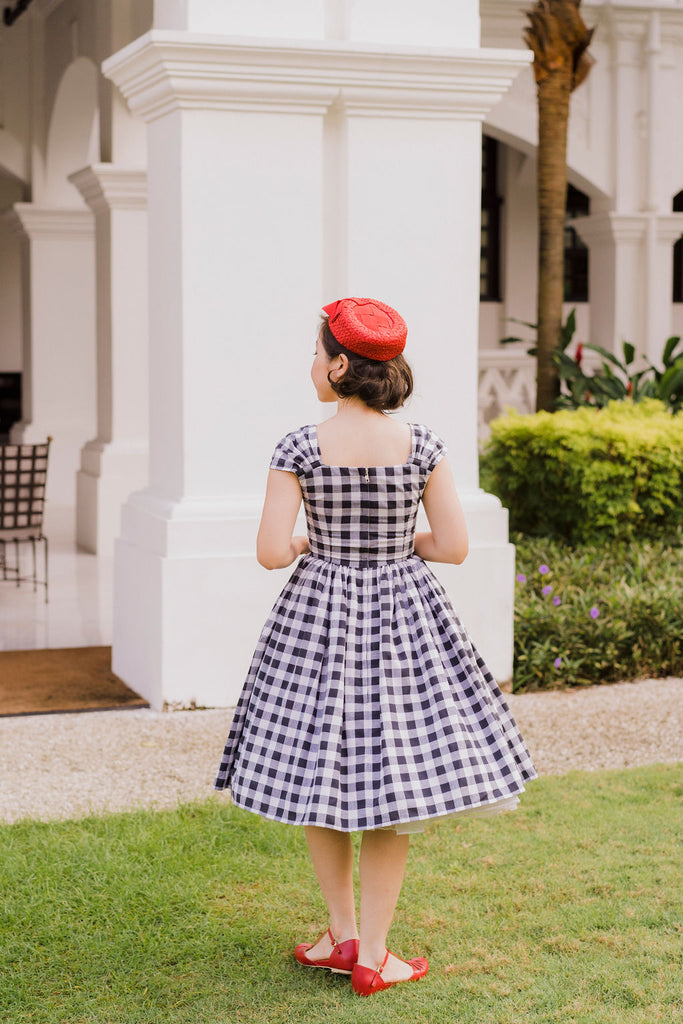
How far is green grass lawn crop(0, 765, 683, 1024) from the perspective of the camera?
9.34 ft

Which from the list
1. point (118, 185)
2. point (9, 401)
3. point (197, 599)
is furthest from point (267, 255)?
point (9, 401)

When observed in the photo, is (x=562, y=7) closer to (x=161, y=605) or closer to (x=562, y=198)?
(x=562, y=198)

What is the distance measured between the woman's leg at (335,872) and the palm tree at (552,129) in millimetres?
6398

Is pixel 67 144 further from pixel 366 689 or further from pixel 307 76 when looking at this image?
pixel 366 689

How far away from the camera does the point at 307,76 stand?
5230 mm

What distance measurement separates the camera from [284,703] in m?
2.82

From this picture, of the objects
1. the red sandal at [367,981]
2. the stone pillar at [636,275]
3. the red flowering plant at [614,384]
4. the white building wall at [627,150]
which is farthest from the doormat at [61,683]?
the stone pillar at [636,275]

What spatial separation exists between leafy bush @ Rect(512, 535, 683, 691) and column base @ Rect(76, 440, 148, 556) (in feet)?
13.6

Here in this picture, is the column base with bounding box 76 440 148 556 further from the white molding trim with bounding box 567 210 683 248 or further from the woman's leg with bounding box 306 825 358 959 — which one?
the woman's leg with bounding box 306 825 358 959

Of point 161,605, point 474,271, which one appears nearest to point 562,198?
point 474,271

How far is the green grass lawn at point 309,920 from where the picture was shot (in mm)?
2846

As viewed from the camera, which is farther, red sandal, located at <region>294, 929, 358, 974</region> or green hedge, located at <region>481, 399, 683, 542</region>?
green hedge, located at <region>481, 399, 683, 542</region>

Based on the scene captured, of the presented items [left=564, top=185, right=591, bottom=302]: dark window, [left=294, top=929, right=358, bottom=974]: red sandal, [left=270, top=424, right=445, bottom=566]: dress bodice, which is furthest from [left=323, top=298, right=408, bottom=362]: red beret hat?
[left=564, top=185, right=591, bottom=302]: dark window

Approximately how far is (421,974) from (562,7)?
7.07m
